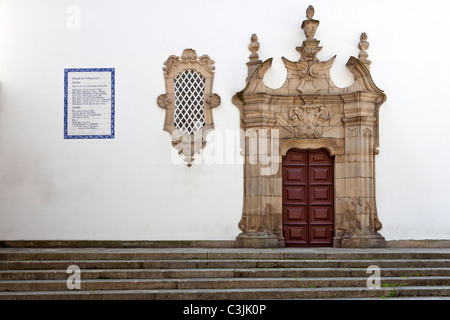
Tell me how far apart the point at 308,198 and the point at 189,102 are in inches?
102

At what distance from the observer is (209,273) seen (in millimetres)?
8508

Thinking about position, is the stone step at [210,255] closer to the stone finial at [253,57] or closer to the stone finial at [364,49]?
the stone finial at [253,57]

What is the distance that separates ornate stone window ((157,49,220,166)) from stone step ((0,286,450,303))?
10.1 feet

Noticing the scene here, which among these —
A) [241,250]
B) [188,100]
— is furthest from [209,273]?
[188,100]

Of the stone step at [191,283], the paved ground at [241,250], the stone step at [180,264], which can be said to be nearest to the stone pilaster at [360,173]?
the paved ground at [241,250]

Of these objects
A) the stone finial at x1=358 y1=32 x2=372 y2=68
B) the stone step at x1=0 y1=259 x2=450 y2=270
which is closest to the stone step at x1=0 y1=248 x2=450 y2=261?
the stone step at x1=0 y1=259 x2=450 y2=270

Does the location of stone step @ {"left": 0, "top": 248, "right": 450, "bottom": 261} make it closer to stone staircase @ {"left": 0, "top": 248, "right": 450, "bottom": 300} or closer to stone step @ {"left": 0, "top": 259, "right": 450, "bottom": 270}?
stone staircase @ {"left": 0, "top": 248, "right": 450, "bottom": 300}

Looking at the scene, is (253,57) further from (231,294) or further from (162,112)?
(231,294)

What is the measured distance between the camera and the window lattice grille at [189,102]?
10500mm

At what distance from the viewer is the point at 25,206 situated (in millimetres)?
10469

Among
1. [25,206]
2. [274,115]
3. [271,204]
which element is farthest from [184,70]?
[25,206]

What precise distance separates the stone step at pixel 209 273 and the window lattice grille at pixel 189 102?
284 centimetres

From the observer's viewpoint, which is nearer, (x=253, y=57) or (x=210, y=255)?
(x=210, y=255)
